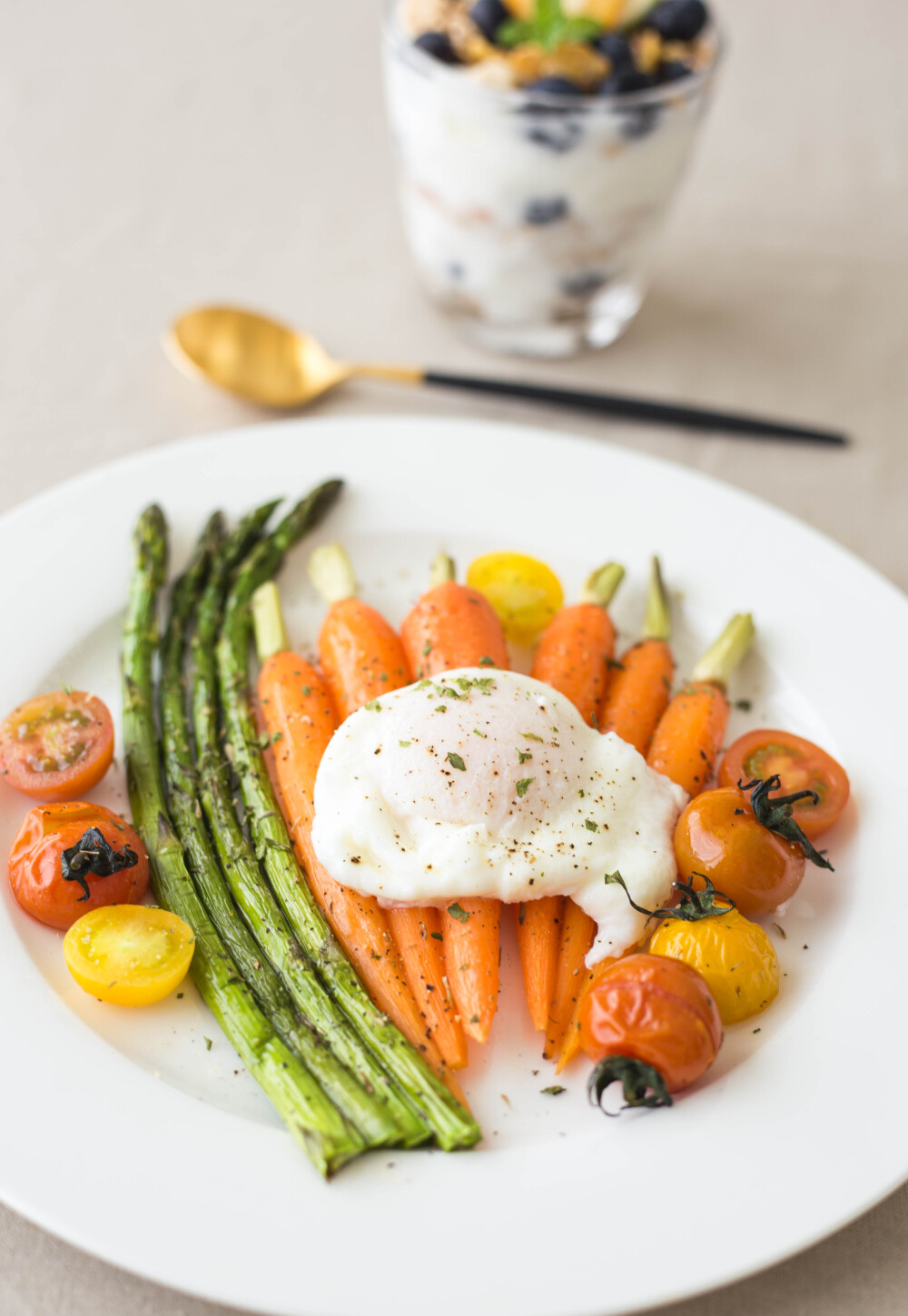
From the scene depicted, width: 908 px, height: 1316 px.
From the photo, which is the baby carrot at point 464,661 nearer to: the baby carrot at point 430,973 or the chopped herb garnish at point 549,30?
the baby carrot at point 430,973

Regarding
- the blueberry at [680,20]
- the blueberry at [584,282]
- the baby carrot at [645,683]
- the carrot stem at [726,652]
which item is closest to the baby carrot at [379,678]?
the baby carrot at [645,683]

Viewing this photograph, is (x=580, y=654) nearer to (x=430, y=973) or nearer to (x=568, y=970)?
(x=568, y=970)

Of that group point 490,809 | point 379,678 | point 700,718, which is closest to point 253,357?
point 379,678

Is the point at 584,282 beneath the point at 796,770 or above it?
above

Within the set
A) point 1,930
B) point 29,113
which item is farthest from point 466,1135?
point 29,113

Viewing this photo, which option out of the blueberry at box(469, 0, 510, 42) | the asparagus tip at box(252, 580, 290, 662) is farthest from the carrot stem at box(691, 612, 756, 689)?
the blueberry at box(469, 0, 510, 42)

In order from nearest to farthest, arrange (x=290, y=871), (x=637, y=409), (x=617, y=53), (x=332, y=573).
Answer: (x=290, y=871), (x=332, y=573), (x=617, y=53), (x=637, y=409)

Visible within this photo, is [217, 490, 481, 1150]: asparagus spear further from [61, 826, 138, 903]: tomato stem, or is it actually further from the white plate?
[61, 826, 138, 903]: tomato stem

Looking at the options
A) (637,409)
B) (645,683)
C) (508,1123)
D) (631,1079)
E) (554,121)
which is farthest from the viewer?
(637,409)
